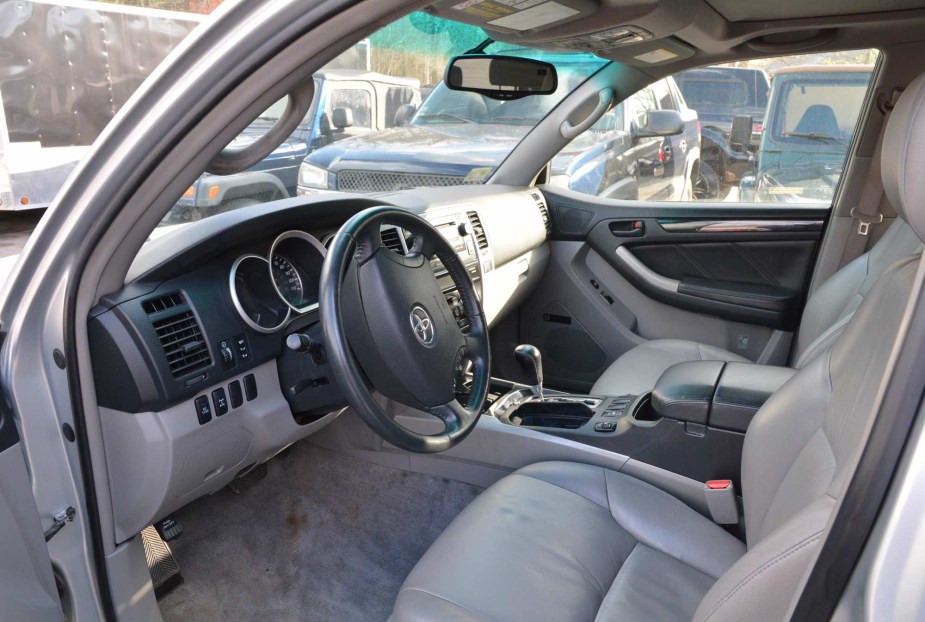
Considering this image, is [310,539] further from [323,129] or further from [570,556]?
[323,129]

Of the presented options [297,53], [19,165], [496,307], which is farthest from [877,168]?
[19,165]

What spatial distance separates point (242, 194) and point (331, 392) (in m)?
0.74

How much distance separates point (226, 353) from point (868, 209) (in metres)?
2.38

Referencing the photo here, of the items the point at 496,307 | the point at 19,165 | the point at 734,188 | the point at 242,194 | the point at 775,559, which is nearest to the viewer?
the point at 775,559

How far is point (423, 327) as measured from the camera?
1577mm

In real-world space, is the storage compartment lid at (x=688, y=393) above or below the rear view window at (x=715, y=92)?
below

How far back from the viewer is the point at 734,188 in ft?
10.7

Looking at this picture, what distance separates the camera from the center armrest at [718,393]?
194 cm

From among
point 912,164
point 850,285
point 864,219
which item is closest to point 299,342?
point 912,164

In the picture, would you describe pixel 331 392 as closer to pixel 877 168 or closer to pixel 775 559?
pixel 775 559

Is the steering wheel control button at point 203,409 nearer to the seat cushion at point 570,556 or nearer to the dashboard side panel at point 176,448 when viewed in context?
the dashboard side panel at point 176,448

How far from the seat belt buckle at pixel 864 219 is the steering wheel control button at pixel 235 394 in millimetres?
2331

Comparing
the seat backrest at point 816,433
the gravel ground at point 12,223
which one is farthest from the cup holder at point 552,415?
the gravel ground at point 12,223

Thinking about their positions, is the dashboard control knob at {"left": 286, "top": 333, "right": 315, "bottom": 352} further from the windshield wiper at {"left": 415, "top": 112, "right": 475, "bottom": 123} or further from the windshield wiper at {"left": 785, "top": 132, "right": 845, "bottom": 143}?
the windshield wiper at {"left": 785, "top": 132, "right": 845, "bottom": 143}
